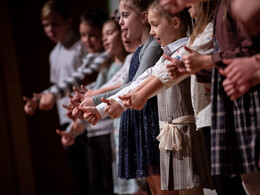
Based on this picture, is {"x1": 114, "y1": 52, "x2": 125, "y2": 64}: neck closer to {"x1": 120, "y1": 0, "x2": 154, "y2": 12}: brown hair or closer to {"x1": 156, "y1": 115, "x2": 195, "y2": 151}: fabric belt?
{"x1": 120, "y1": 0, "x2": 154, "y2": 12}: brown hair

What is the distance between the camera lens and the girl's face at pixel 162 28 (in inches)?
74.4

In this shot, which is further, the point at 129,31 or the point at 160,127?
the point at 129,31

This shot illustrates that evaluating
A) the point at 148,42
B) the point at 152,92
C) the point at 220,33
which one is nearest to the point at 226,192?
the point at 152,92

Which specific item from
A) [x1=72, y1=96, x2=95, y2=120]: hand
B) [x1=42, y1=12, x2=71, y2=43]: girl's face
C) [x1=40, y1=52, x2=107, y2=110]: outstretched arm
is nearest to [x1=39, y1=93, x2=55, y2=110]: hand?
[x1=40, y1=52, x2=107, y2=110]: outstretched arm

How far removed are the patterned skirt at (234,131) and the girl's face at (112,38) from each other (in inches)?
61.4

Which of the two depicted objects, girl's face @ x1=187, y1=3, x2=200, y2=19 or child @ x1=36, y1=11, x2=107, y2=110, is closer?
girl's face @ x1=187, y1=3, x2=200, y2=19

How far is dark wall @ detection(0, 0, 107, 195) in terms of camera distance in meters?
4.18

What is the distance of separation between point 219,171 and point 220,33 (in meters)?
0.44

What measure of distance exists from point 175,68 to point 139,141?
676 millimetres

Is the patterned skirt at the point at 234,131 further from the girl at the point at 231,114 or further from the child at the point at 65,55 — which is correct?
the child at the point at 65,55

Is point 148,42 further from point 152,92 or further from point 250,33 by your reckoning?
point 250,33

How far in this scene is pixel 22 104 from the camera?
13.9 ft

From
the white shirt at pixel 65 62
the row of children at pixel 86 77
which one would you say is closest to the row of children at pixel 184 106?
the row of children at pixel 86 77

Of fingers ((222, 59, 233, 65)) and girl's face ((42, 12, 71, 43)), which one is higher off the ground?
girl's face ((42, 12, 71, 43))
